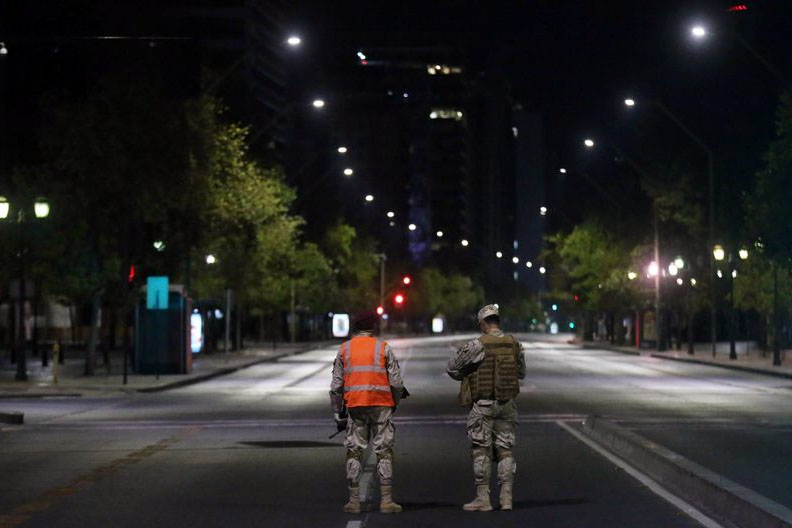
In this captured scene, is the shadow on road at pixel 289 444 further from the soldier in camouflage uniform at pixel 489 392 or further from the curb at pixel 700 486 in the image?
the soldier in camouflage uniform at pixel 489 392

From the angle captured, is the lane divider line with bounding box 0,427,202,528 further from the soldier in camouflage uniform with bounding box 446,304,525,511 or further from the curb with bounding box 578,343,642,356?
the curb with bounding box 578,343,642,356

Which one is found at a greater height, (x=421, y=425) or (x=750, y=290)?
(x=750, y=290)

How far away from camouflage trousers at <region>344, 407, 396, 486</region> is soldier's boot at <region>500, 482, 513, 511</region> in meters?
1.07

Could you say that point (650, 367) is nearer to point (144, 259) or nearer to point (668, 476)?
point (144, 259)

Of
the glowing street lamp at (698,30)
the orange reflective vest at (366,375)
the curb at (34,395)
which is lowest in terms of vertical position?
the curb at (34,395)

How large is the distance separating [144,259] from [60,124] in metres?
5.73

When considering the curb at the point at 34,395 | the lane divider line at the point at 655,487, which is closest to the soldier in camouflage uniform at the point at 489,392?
the lane divider line at the point at 655,487

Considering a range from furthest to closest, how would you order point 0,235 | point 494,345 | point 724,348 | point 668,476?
1. point 724,348
2. point 0,235
3. point 668,476
4. point 494,345

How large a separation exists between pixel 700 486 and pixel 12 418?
15.2 meters

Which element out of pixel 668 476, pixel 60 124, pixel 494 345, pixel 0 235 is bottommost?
pixel 668 476

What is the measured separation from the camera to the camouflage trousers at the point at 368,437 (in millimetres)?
13180

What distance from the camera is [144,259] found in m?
46.5

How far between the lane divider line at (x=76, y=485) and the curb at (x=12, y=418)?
4.41m

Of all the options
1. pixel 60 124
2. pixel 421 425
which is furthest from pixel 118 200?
pixel 421 425
